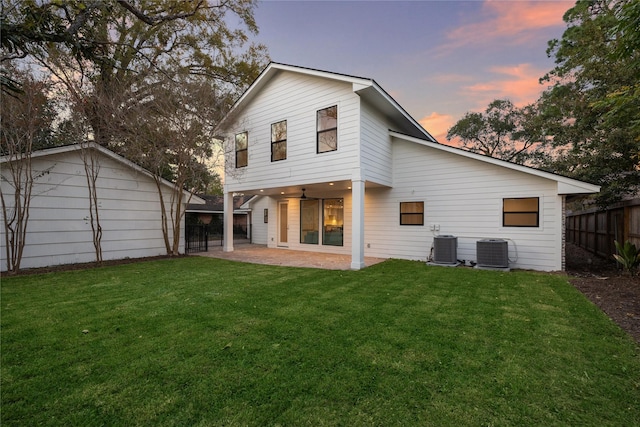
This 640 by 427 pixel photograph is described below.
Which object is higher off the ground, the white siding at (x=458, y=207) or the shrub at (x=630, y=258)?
the white siding at (x=458, y=207)

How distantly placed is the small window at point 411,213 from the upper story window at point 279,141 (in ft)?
14.8

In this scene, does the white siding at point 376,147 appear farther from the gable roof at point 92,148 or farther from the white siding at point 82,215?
the white siding at point 82,215

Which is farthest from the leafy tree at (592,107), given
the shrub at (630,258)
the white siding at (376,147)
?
the white siding at (376,147)

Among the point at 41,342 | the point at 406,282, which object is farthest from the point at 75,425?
the point at 406,282

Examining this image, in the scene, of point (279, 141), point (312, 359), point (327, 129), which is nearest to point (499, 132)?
point (327, 129)

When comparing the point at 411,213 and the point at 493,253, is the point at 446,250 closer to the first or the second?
the point at 493,253

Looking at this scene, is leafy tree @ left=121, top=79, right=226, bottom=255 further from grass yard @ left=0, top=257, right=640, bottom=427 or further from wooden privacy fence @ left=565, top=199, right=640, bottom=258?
wooden privacy fence @ left=565, top=199, right=640, bottom=258

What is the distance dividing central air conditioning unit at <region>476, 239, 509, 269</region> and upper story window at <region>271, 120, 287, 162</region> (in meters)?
6.66

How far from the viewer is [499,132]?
2183 centimetres

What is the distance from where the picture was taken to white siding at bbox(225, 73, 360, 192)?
7.97 m

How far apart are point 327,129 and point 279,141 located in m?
2.05

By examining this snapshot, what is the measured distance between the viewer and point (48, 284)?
5699mm

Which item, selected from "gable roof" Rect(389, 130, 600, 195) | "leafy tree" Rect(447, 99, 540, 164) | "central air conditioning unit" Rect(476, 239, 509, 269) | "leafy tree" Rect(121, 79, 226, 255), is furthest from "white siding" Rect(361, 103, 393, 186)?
"leafy tree" Rect(447, 99, 540, 164)

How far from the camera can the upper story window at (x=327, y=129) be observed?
834 cm
